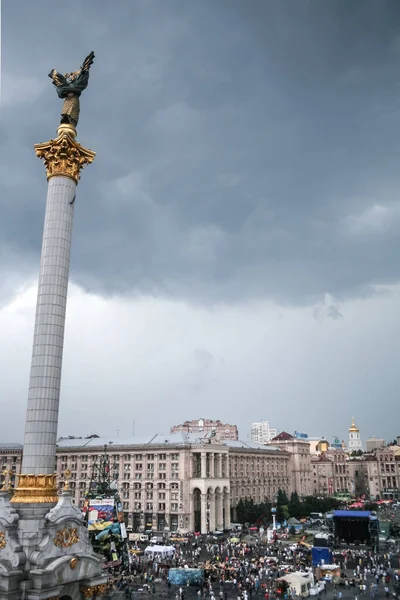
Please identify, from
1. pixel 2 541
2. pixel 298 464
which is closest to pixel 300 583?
pixel 2 541

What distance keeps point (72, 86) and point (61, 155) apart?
5.10 meters

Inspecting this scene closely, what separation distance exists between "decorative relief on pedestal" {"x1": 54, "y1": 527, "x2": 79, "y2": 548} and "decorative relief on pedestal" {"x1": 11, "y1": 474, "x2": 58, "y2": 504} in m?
1.69

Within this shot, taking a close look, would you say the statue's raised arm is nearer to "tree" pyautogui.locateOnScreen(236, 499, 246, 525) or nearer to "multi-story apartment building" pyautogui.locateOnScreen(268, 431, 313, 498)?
"tree" pyautogui.locateOnScreen(236, 499, 246, 525)

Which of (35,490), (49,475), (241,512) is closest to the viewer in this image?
(35,490)

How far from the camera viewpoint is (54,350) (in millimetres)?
29156

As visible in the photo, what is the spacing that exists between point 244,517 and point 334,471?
77.9m

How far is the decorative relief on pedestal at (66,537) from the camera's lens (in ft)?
83.9

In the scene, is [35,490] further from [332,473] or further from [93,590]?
[332,473]

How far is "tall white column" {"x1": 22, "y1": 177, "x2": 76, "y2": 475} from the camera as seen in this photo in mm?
27688

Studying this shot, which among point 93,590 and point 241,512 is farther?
point 241,512

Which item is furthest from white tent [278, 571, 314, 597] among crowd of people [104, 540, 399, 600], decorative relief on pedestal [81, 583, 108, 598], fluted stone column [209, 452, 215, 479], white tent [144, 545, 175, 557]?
fluted stone column [209, 452, 215, 479]

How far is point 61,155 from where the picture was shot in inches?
1259

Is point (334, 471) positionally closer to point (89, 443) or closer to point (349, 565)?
point (89, 443)

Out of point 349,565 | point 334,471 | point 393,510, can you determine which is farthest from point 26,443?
point 334,471
